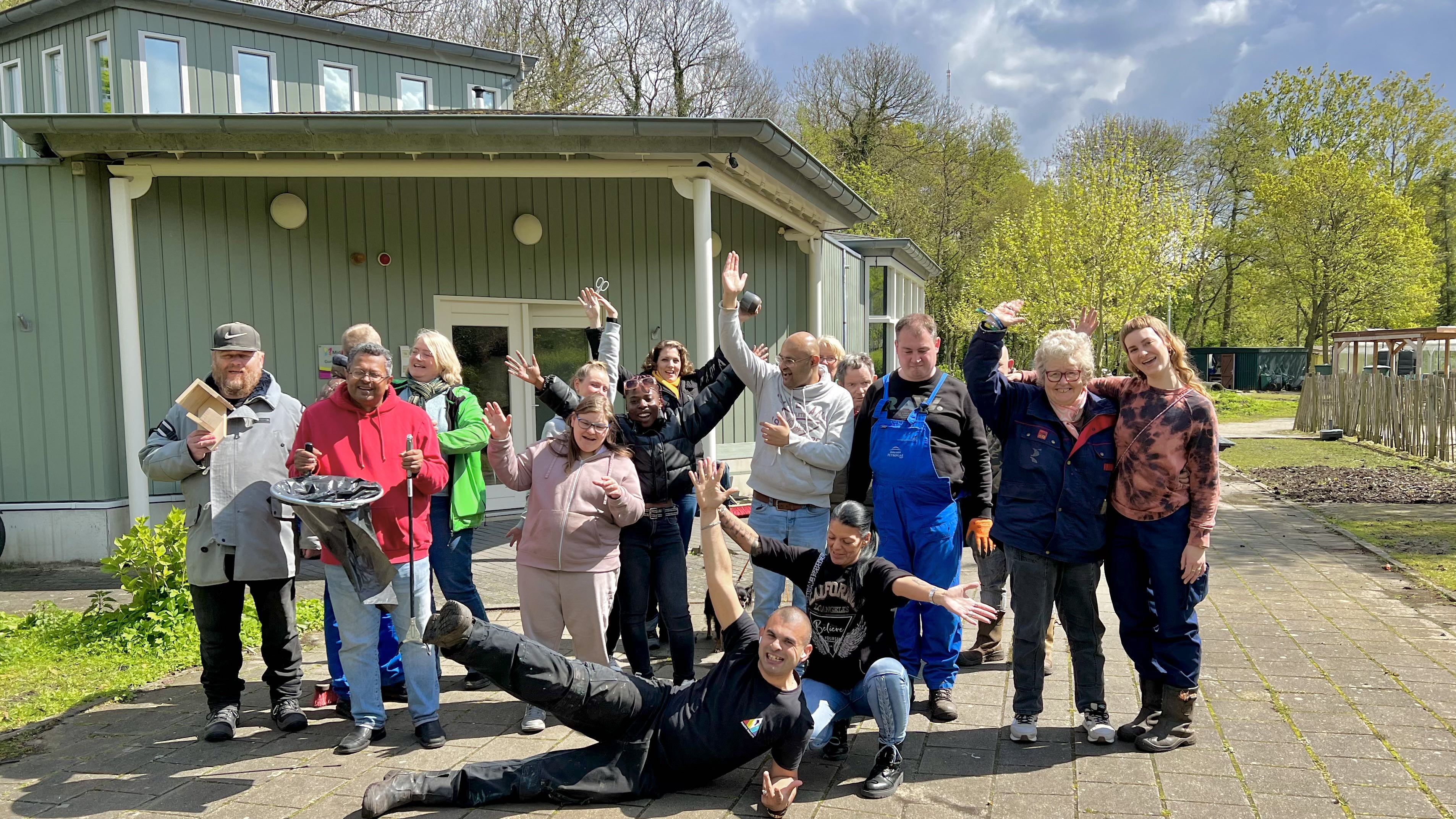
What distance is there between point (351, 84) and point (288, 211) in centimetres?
711

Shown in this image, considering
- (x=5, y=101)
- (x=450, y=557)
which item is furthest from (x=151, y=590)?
(x=5, y=101)

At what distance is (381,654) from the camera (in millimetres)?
4430

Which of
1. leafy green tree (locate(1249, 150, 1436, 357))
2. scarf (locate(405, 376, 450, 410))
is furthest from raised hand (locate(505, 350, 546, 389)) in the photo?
leafy green tree (locate(1249, 150, 1436, 357))

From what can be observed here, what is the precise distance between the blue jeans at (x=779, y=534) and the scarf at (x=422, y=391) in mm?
1631

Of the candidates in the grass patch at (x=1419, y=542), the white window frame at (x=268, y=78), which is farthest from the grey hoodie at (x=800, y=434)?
the white window frame at (x=268, y=78)

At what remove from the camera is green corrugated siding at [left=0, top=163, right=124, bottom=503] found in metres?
7.34

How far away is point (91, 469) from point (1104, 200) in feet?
92.8

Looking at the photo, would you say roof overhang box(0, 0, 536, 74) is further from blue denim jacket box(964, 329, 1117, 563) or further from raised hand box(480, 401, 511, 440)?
blue denim jacket box(964, 329, 1117, 563)

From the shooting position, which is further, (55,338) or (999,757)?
(55,338)

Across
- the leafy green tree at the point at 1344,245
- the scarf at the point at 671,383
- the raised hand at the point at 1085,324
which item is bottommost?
the scarf at the point at 671,383

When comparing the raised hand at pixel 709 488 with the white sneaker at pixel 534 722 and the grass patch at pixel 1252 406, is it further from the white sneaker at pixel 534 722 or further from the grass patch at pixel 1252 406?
the grass patch at pixel 1252 406

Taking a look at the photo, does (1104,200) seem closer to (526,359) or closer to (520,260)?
(520,260)

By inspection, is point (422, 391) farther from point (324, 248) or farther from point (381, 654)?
point (324, 248)

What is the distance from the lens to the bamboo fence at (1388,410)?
13633 millimetres
